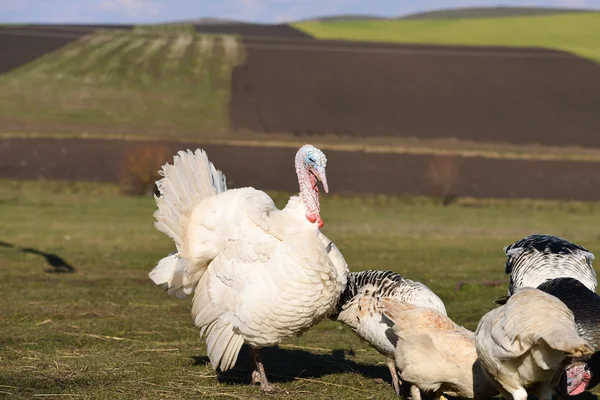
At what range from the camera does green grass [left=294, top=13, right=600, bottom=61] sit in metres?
62.6

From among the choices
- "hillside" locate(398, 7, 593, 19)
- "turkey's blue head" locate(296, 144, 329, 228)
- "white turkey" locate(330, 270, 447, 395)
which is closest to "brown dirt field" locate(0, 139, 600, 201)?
"white turkey" locate(330, 270, 447, 395)

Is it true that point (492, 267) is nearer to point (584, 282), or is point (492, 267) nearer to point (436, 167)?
point (584, 282)

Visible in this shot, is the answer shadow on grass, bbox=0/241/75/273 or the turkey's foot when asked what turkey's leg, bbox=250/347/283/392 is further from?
shadow on grass, bbox=0/241/75/273

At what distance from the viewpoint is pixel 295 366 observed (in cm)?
1048

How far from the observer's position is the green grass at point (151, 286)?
941 cm

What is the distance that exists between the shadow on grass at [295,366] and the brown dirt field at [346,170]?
18598 mm

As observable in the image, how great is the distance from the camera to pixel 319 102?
4403 centimetres

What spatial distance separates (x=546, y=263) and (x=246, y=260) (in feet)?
→ 9.42

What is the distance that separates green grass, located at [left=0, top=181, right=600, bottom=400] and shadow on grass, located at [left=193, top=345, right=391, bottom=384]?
0.08 feet

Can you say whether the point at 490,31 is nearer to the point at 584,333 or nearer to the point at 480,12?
the point at 480,12

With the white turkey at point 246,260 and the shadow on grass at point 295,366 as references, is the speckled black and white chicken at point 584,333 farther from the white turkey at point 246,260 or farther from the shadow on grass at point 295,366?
the shadow on grass at point 295,366

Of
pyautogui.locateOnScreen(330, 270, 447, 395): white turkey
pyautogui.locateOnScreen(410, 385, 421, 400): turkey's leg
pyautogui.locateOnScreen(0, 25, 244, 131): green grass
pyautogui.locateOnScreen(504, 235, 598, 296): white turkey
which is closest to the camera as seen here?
pyautogui.locateOnScreen(410, 385, 421, 400): turkey's leg

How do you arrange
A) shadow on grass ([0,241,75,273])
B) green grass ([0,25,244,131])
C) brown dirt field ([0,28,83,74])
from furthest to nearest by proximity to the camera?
brown dirt field ([0,28,83,74]) → green grass ([0,25,244,131]) → shadow on grass ([0,241,75,273])

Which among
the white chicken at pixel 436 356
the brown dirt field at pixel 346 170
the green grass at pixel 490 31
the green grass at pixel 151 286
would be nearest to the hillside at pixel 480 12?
the green grass at pixel 490 31
